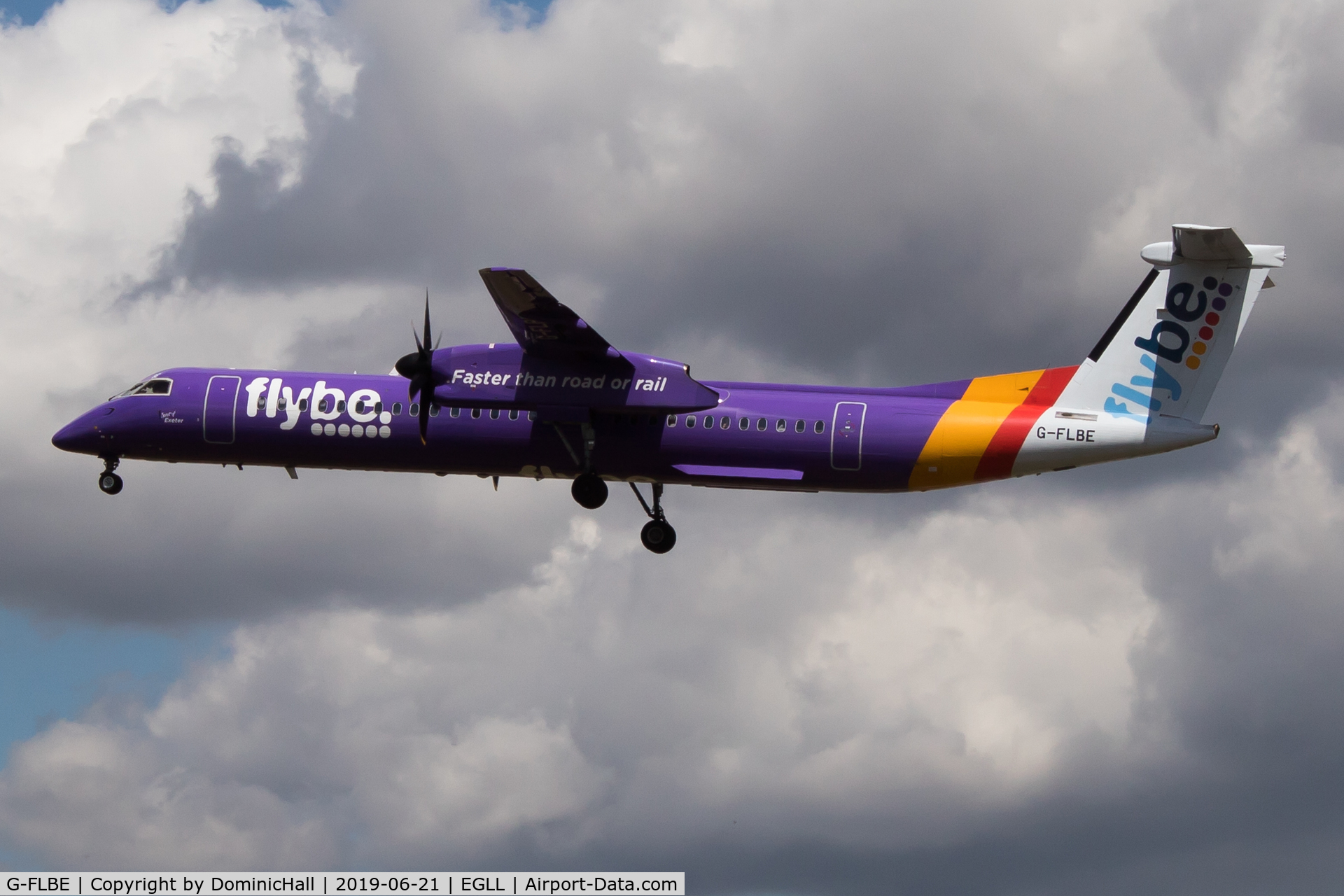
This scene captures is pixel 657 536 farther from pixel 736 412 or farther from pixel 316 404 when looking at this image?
pixel 316 404

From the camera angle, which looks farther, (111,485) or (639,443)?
(111,485)

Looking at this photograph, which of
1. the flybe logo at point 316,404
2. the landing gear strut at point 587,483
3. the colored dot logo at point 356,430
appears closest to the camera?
the landing gear strut at point 587,483

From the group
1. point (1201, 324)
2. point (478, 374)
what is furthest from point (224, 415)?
point (1201, 324)

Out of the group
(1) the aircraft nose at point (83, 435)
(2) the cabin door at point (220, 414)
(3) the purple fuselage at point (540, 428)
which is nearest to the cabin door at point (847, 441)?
(3) the purple fuselage at point (540, 428)

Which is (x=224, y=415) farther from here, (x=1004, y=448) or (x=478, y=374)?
(x=1004, y=448)

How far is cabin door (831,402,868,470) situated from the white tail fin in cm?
484

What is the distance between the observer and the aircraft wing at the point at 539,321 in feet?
126

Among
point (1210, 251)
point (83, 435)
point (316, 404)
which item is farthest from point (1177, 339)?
point (83, 435)

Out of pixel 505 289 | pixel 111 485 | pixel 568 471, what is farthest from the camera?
pixel 111 485

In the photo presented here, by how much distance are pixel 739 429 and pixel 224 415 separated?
1304 centimetres

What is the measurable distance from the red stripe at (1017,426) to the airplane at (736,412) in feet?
0.12

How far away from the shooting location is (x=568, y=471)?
4203 cm

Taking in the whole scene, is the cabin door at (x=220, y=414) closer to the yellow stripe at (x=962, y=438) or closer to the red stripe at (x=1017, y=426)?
the yellow stripe at (x=962, y=438)

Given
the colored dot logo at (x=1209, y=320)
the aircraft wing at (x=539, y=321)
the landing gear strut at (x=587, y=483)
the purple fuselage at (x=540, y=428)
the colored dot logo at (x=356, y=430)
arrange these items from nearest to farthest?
the aircraft wing at (x=539, y=321) → the colored dot logo at (x=1209, y=320) → the purple fuselage at (x=540, y=428) → the landing gear strut at (x=587, y=483) → the colored dot logo at (x=356, y=430)
